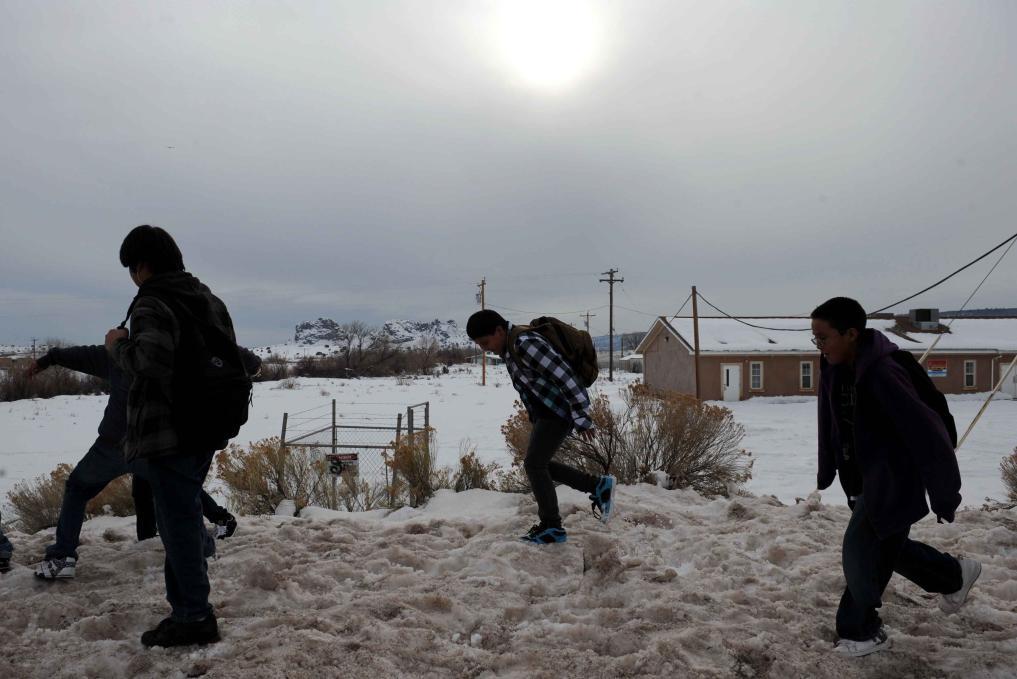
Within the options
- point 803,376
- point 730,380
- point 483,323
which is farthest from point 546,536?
point 803,376

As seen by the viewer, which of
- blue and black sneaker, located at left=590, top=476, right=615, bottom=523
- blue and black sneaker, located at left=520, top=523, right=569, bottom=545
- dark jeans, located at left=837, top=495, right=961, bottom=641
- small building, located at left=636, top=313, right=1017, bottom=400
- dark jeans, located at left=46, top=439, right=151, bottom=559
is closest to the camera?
dark jeans, located at left=837, top=495, right=961, bottom=641

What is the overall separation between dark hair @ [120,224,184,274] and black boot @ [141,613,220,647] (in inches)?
59.9

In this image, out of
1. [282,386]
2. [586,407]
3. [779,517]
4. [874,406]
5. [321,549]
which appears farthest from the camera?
[282,386]

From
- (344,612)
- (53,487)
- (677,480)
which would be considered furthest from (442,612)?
(53,487)

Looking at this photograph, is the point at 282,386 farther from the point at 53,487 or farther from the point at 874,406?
the point at 874,406

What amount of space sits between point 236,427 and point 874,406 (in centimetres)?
258

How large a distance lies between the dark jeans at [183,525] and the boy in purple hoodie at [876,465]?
257cm

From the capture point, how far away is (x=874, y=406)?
7.81 feet

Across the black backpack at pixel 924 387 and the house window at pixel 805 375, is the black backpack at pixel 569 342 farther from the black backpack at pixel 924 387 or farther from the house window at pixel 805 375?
the house window at pixel 805 375

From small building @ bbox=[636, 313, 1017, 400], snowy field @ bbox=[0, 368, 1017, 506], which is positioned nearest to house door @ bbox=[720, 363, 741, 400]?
small building @ bbox=[636, 313, 1017, 400]

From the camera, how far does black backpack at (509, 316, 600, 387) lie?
3926mm

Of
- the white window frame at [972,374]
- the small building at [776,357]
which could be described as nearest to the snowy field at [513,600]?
the small building at [776,357]

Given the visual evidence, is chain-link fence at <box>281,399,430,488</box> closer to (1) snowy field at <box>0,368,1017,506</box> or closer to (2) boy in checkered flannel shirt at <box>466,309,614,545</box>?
(1) snowy field at <box>0,368,1017,506</box>

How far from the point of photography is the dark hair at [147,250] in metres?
2.64
